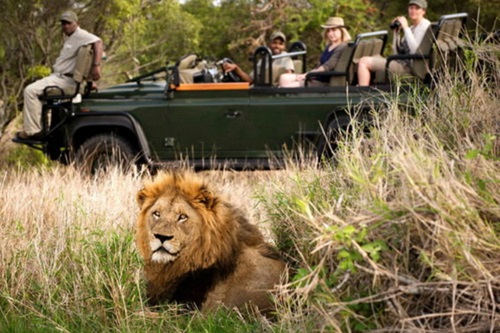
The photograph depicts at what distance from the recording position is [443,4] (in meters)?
16.7

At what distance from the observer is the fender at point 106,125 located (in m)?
10.5

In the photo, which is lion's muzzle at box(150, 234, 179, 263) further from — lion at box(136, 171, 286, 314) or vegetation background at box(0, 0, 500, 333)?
vegetation background at box(0, 0, 500, 333)

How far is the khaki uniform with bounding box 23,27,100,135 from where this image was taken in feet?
36.1

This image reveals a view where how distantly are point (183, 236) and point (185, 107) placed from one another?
18.6 feet

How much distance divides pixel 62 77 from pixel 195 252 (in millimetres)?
6703

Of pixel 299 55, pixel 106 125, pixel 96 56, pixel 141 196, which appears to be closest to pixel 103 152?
pixel 106 125

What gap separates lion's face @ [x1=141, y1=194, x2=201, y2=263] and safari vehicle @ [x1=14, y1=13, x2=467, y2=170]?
4.80 metres

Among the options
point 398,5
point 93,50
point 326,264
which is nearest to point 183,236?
point 326,264

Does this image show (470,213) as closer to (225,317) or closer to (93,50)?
(225,317)

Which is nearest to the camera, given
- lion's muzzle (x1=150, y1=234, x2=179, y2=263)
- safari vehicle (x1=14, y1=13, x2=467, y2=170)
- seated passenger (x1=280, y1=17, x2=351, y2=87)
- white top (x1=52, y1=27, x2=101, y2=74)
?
lion's muzzle (x1=150, y1=234, x2=179, y2=263)

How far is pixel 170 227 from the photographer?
196 inches

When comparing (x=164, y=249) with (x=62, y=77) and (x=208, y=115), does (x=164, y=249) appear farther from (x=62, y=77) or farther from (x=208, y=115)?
(x=62, y=77)

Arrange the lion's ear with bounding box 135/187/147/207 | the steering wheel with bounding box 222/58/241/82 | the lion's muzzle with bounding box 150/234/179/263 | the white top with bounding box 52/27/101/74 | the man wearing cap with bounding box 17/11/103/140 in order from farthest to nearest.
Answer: the white top with bounding box 52/27/101/74 < the man wearing cap with bounding box 17/11/103/140 < the steering wheel with bounding box 222/58/241/82 < the lion's ear with bounding box 135/187/147/207 < the lion's muzzle with bounding box 150/234/179/263

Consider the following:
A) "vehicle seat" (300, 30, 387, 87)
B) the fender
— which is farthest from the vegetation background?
"vehicle seat" (300, 30, 387, 87)
